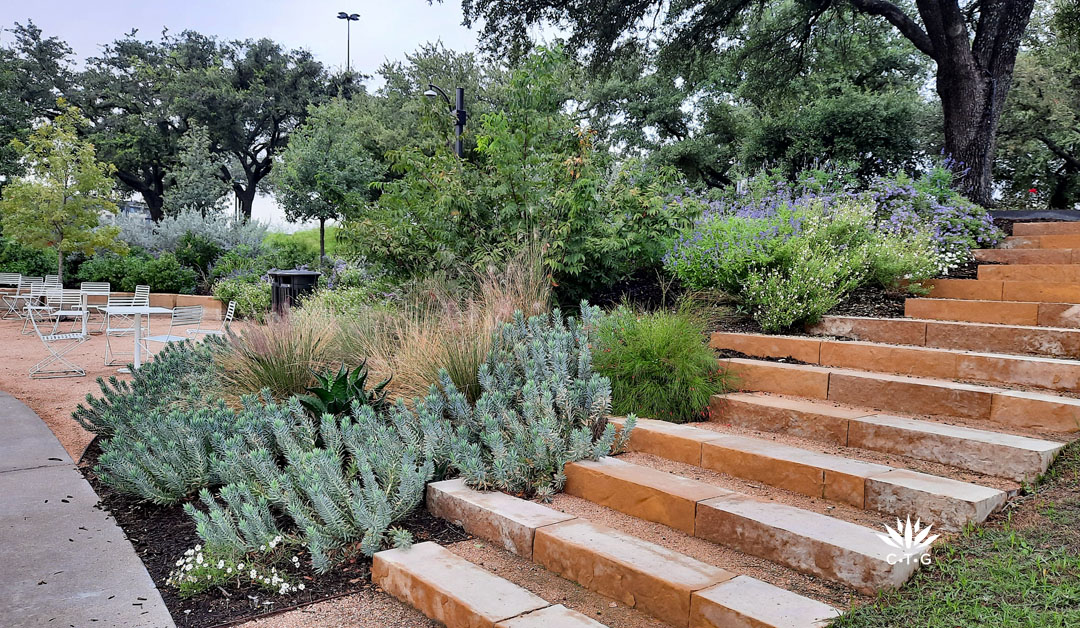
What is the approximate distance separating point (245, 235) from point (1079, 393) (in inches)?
726

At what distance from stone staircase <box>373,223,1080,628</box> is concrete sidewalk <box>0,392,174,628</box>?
881mm

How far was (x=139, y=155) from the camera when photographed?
2798cm

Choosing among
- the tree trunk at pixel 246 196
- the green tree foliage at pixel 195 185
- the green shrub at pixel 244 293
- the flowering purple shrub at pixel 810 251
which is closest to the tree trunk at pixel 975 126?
the flowering purple shrub at pixel 810 251

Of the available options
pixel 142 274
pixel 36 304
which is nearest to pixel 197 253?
pixel 142 274

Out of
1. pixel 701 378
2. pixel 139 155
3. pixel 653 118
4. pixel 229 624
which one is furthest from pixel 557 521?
pixel 139 155

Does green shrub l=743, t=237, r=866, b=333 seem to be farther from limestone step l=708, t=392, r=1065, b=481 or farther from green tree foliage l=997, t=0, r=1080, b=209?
green tree foliage l=997, t=0, r=1080, b=209

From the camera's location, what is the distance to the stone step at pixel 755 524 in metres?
2.12

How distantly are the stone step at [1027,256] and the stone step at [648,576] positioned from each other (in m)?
4.77

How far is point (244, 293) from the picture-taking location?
13.0 metres

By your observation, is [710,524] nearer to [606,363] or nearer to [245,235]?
[606,363]

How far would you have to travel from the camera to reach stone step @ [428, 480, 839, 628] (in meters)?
1.98

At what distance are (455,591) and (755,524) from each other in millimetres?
1058

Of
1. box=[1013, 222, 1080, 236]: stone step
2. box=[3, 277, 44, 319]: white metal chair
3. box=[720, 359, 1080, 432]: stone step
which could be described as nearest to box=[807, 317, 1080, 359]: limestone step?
box=[720, 359, 1080, 432]: stone step

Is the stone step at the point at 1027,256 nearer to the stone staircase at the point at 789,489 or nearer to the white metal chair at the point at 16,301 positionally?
the stone staircase at the point at 789,489
